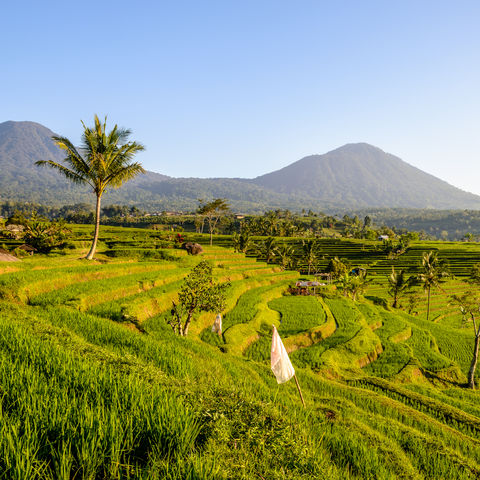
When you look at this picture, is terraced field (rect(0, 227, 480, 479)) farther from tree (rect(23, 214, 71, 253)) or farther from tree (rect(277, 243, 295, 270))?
tree (rect(277, 243, 295, 270))

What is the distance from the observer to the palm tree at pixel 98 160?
20458mm

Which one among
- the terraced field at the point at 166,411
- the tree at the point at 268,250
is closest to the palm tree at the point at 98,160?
the terraced field at the point at 166,411

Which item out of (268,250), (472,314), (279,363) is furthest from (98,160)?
(268,250)

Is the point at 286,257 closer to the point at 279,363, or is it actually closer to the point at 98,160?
the point at 98,160

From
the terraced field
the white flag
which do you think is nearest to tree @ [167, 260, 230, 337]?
the terraced field

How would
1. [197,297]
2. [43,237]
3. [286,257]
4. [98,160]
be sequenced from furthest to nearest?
[286,257] → [43,237] → [98,160] → [197,297]

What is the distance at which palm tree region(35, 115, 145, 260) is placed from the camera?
20.5m

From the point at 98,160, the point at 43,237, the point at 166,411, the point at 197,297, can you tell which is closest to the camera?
the point at 166,411

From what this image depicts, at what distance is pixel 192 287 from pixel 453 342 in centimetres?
3063

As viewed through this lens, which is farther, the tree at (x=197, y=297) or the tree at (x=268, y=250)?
the tree at (x=268, y=250)

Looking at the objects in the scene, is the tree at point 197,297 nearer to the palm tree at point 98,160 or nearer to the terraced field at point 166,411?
the terraced field at point 166,411

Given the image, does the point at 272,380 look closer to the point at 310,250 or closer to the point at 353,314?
the point at 353,314

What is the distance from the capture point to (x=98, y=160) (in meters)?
20.7

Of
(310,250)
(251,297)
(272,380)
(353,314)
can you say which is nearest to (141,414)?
(272,380)
